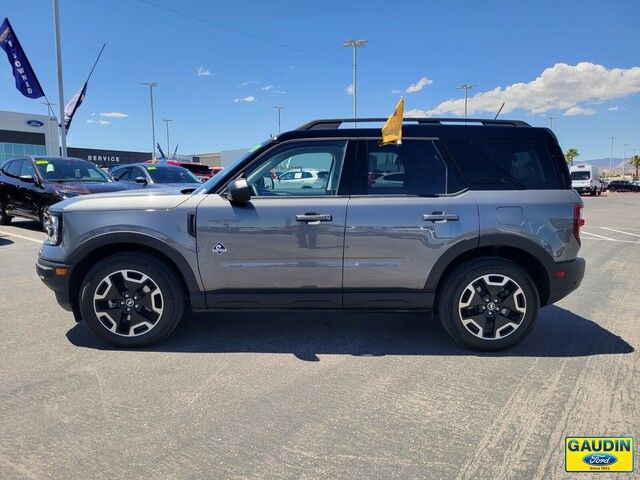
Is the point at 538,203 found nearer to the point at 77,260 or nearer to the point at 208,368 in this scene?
the point at 208,368

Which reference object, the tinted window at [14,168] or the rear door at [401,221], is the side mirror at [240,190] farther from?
the tinted window at [14,168]

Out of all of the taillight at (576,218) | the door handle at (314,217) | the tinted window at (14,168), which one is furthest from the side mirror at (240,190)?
the tinted window at (14,168)

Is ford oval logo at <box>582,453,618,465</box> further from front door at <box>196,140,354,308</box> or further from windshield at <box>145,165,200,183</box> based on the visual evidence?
windshield at <box>145,165,200,183</box>

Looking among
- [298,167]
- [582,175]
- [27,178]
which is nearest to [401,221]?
[298,167]

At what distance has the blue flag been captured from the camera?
17828 mm

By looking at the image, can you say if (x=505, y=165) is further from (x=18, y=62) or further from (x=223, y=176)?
(x=18, y=62)

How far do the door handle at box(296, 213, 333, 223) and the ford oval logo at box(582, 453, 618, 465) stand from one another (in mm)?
2242

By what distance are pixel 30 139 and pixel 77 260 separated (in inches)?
2478

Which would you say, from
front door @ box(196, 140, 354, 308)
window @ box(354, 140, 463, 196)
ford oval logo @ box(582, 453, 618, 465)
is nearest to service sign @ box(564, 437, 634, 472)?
ford oval logo @ box(582, 453, 618, 465)

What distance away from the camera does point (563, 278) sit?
151 inches

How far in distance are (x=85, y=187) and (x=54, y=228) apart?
5.97 meters

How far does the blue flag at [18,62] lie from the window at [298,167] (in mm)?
18412

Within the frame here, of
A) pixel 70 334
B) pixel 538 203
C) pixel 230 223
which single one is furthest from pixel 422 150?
pixel 70 334

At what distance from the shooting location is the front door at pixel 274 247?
372cm
